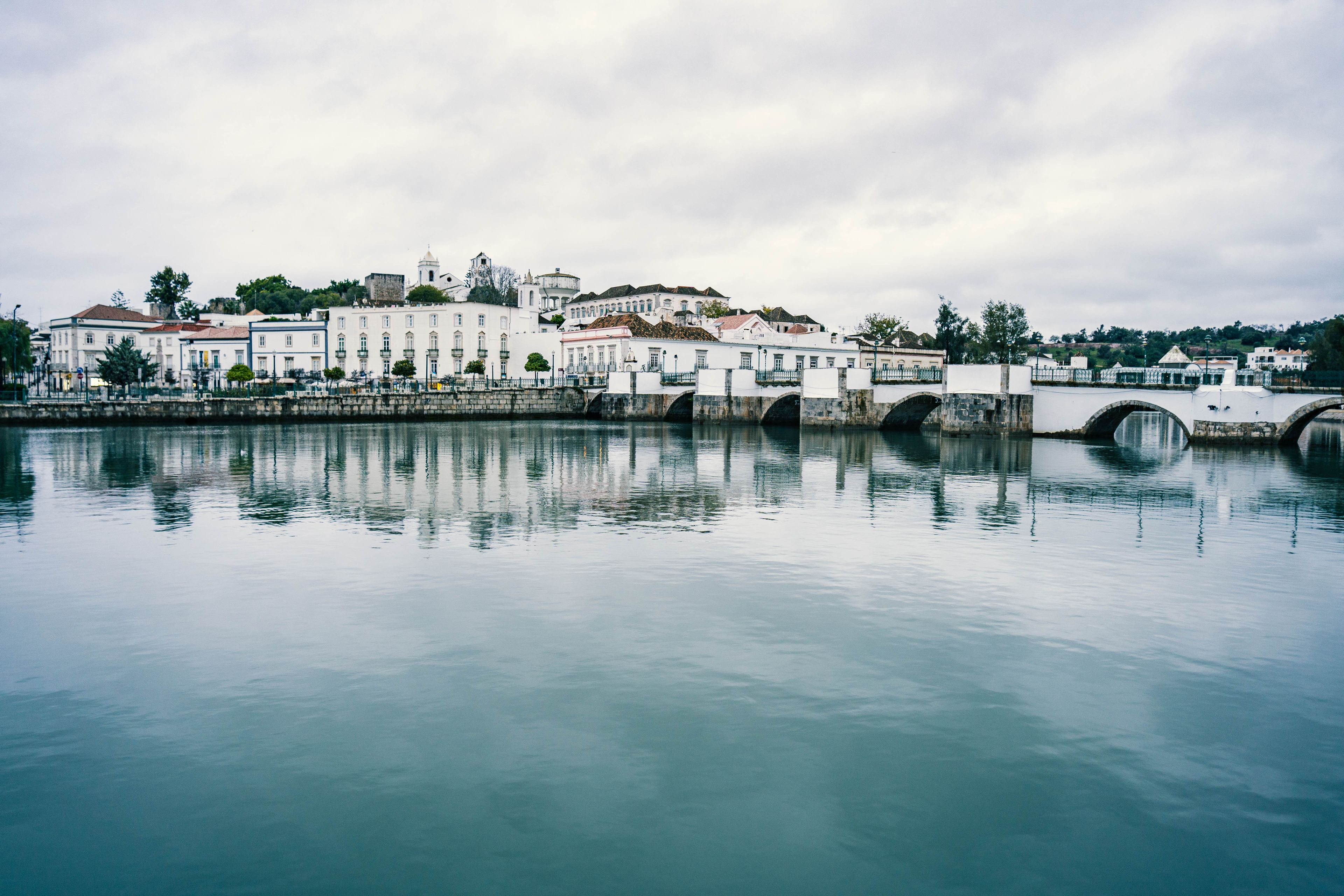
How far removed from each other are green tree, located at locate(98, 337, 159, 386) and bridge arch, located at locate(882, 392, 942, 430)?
56137mm

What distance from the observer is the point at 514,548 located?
1598 centimetres

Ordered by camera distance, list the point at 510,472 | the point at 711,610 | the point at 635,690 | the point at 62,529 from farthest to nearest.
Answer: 1. the point at 510,472
2. the point at 62,529
3. the point at 711,610
4. the point at 635,690

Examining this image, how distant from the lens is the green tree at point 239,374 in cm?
6919

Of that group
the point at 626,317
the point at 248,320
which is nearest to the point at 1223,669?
the point at 626,317

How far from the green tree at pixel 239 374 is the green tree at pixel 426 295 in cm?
2730

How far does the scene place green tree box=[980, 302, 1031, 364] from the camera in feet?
270

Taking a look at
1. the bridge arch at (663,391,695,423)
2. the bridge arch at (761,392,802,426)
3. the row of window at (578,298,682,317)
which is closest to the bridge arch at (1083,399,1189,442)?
the bridge arch at (761,392,802,426)

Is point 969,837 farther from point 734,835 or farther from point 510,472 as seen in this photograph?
point 510,472

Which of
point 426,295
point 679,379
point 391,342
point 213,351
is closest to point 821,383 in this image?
point 679,379

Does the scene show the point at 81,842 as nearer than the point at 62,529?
Yes

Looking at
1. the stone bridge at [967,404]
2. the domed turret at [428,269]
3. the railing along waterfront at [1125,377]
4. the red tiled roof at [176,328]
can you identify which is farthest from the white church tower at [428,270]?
the railing along waterfront at [1125,377]

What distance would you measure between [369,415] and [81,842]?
5597 cm

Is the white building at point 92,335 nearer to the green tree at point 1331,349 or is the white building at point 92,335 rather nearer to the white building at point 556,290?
the white building at point 556,290

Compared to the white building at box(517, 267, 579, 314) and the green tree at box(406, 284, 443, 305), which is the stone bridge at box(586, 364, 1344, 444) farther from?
the white building at box(517, 267, 579, 314)
